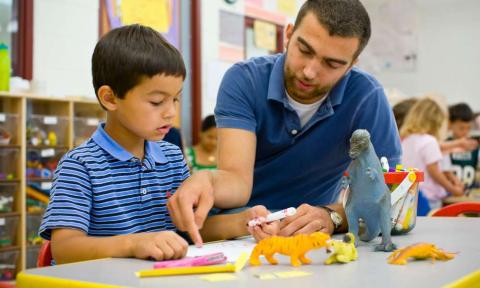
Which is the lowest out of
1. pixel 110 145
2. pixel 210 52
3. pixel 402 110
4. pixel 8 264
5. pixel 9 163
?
pixel 8 264

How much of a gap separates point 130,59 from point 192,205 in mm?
346

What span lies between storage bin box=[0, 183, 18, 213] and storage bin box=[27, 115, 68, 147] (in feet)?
0.92

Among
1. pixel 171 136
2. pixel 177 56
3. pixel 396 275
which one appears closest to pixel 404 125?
pixel 171 136

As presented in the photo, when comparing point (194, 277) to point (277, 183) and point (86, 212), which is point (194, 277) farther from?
point (277, 183)

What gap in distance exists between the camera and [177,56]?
1.35 meters

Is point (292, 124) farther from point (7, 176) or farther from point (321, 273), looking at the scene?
point (7, 176)

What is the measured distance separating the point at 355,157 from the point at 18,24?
10.6 feet

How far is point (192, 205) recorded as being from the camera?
1180 mm

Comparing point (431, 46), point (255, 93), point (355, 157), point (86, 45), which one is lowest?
point (355, 157)

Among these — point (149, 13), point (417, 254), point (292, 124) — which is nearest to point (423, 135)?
point (149, 13)

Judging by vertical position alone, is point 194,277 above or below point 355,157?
below

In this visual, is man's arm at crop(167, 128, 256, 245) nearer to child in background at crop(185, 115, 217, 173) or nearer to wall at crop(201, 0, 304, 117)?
child in background at crop(185, 115, 217, 173)

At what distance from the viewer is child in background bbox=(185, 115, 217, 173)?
15.7ft

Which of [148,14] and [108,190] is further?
[148,14]
